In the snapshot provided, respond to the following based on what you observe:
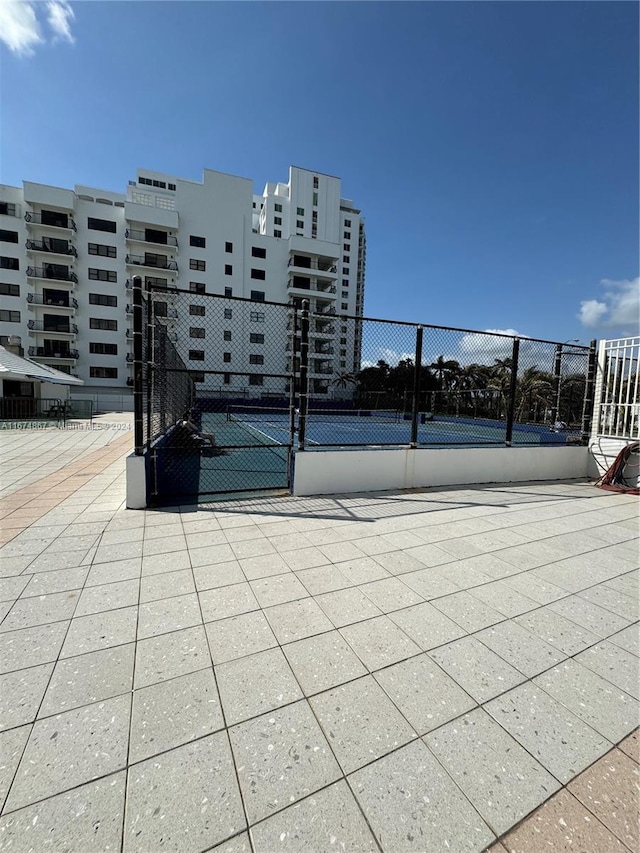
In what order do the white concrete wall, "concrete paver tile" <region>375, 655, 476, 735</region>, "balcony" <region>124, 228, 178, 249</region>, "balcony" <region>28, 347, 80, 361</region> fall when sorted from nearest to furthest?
"concrete paver tile" <region>375, 655, 476, 735</region>
the white concrete wall
"balcony" <region>28, 347, 80, 361</region>
"balcony" <region>124, 228, 178, 249</region>

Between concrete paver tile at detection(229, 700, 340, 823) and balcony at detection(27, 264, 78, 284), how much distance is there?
41.8 m

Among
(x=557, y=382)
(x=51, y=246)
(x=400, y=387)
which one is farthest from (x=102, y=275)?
(x=557, y=382)

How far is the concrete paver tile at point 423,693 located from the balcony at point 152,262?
4120 cm

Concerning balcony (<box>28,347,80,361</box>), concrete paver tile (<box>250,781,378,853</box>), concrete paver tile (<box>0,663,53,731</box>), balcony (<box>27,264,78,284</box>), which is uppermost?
balcony (<box>27,264,78,284</box>)

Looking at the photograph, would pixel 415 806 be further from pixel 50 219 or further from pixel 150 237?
pixel 50 219

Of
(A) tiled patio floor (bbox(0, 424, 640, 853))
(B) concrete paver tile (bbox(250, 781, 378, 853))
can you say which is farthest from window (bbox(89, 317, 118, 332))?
(B) concrete paver tile (bbox(250, 781, 378, 853))

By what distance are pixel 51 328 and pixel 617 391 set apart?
133ft

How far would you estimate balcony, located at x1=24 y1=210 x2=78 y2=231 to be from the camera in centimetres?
3256

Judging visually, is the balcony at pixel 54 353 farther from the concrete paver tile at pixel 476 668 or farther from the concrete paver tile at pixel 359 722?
the concrete paver tile at pixel 476 668

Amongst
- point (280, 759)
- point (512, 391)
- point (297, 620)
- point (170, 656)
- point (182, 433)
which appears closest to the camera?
point (280, 759)

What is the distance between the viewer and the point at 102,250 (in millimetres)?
34969

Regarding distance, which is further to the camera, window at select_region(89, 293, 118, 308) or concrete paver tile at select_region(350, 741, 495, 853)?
window at select_region(89, 293, 118, 308)

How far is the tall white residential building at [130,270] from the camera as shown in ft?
107

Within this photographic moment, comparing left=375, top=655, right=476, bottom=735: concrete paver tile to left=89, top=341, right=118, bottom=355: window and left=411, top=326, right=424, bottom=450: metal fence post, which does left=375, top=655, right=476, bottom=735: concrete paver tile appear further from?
left=89, top=341, right=118, bottom=355: window
